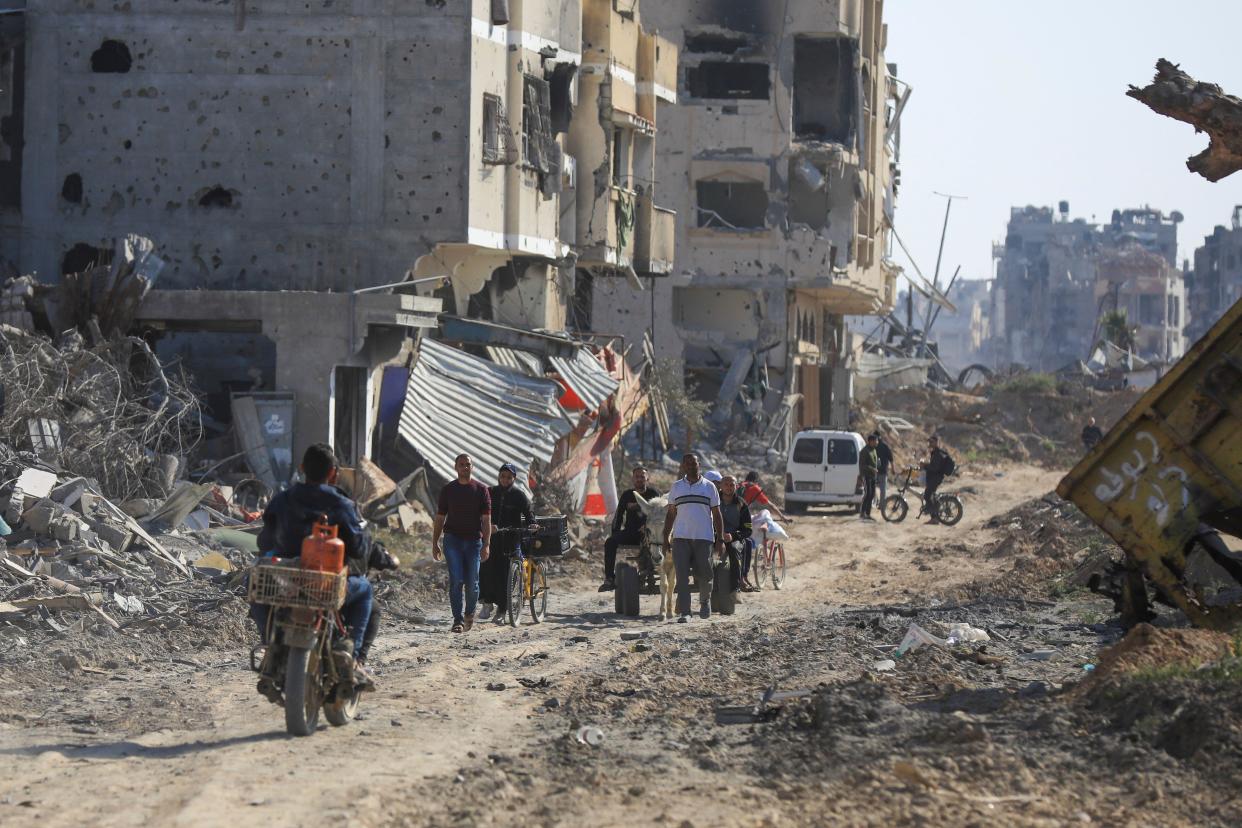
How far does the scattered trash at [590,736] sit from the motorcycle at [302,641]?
53.1 inches

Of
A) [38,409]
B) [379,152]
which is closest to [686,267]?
[379,152]

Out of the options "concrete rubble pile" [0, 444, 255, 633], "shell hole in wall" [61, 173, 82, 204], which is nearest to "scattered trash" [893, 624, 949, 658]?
"concrete rubble pile" [0, 444, 255, 633]

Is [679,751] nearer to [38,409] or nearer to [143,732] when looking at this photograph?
[143,732]

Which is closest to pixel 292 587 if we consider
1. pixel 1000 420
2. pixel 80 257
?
pixel 80 257

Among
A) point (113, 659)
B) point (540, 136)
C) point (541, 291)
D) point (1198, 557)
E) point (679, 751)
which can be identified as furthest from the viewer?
point (541, 291)

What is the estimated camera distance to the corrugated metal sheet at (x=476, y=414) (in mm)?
25609

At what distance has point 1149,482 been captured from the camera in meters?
12.7

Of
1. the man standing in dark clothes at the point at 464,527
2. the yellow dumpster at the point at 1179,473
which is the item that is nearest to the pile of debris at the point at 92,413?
the man standing in dark clothes at the point at 464,527

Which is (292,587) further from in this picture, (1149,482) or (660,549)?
(660,549)

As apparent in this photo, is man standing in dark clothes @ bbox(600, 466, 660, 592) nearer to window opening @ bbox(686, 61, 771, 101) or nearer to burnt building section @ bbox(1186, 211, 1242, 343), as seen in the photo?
window opening @ bbox(686, 61, 771, 101)

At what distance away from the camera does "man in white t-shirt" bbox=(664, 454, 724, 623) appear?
17.5 meters

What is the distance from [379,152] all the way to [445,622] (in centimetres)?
1211

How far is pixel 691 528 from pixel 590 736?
726cm

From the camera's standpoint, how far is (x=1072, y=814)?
8234 mm
